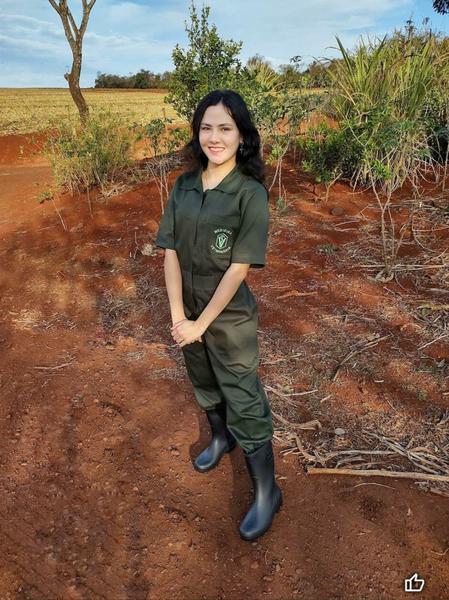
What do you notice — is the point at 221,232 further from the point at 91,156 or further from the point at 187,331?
the point at 91,156

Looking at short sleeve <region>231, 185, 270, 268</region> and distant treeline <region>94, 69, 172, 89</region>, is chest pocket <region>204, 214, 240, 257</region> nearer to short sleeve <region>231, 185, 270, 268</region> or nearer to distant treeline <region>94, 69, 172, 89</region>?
short sleeve <region>231, 185, 270, 268</region>

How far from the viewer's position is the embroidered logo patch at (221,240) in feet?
5.11

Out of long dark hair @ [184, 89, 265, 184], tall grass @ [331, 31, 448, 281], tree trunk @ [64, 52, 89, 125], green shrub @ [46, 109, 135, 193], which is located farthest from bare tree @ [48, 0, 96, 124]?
long dark hair @ [184, 89, 265, 184]

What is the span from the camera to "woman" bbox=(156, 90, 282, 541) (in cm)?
155

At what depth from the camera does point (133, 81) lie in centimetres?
4359

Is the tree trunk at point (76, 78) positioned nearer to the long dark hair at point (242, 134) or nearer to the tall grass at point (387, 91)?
the tall grass at point (387, 91)

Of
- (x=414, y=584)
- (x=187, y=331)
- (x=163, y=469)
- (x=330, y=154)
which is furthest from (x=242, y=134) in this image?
(x=330, y=154)

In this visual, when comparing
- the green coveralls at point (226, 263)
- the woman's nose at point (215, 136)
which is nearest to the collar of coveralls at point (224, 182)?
the green coveralls at point (226, 263)

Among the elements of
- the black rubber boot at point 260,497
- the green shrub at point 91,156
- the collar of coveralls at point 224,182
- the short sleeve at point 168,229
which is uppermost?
the collar of coveralls at point 224,182

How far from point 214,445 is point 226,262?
990 mm

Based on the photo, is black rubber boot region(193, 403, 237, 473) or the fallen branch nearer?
the fallen branch

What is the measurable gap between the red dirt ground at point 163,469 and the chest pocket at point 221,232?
1114 mm

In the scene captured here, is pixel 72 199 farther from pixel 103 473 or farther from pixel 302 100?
pixel 103 473

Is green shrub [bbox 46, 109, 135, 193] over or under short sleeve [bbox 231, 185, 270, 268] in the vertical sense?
under
